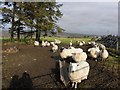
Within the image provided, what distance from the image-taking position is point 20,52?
71.2 ft

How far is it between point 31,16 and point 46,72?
18.2 m

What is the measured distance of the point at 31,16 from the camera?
106ft

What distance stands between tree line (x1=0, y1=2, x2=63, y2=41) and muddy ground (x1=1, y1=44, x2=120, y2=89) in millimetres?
12331

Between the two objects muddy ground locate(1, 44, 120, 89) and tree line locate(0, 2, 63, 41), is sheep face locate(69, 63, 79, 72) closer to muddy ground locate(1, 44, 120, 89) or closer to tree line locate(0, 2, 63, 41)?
muddy ground locate(1, 44, 120, 89)

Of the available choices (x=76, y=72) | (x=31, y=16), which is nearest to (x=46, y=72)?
(x=76, y=72)

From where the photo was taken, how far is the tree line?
31759mm

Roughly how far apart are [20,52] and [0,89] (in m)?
8.34

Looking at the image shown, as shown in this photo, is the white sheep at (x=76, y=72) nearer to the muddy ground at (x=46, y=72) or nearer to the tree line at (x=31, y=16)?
the muddy ground at (x=46, y=72)

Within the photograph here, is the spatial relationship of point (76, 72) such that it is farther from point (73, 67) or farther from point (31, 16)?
point (31, 16)

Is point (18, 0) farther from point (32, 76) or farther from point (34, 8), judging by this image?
point (32, 76)

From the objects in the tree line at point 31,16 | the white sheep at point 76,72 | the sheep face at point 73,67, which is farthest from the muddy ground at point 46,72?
the tree line at point 31,16

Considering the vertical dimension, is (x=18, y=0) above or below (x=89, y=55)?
above

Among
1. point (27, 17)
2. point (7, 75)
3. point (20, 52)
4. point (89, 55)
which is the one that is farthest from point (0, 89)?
point (27, 17)

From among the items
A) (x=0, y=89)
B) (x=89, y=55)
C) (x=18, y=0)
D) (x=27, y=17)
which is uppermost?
(x=18, y=0)
